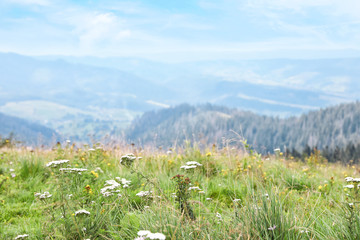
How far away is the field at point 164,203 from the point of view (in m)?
3.77

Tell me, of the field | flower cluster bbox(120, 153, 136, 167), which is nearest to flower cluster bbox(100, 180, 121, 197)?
the field

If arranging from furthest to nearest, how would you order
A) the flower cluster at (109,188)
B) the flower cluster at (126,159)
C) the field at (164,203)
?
the flower cluster at (126,159), the flower cluster at (109,188), the field at (164,203)

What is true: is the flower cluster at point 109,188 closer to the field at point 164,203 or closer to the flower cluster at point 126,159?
the field at point 164,203

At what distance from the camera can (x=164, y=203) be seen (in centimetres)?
414

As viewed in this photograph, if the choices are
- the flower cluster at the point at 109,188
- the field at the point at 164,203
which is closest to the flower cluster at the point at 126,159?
the field at the point at 164,203

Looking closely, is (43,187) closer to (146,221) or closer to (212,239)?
(146,221)

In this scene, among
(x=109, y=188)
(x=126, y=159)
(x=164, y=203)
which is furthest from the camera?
A: (x=126, y=159)

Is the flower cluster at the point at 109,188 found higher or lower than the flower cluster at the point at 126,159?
lower

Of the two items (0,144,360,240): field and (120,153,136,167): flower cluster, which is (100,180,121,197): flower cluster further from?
(120,153,136,167): flower cluster

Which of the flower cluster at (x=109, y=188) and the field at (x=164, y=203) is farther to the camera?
the flower cluster at (x=109, y=188)

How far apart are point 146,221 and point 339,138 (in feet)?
654

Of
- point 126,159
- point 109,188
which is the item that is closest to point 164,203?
point 109,188

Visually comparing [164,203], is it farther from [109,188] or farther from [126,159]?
[126,159]

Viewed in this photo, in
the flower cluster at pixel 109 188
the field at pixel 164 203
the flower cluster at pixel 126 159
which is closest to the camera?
the field at pixel 164 203
